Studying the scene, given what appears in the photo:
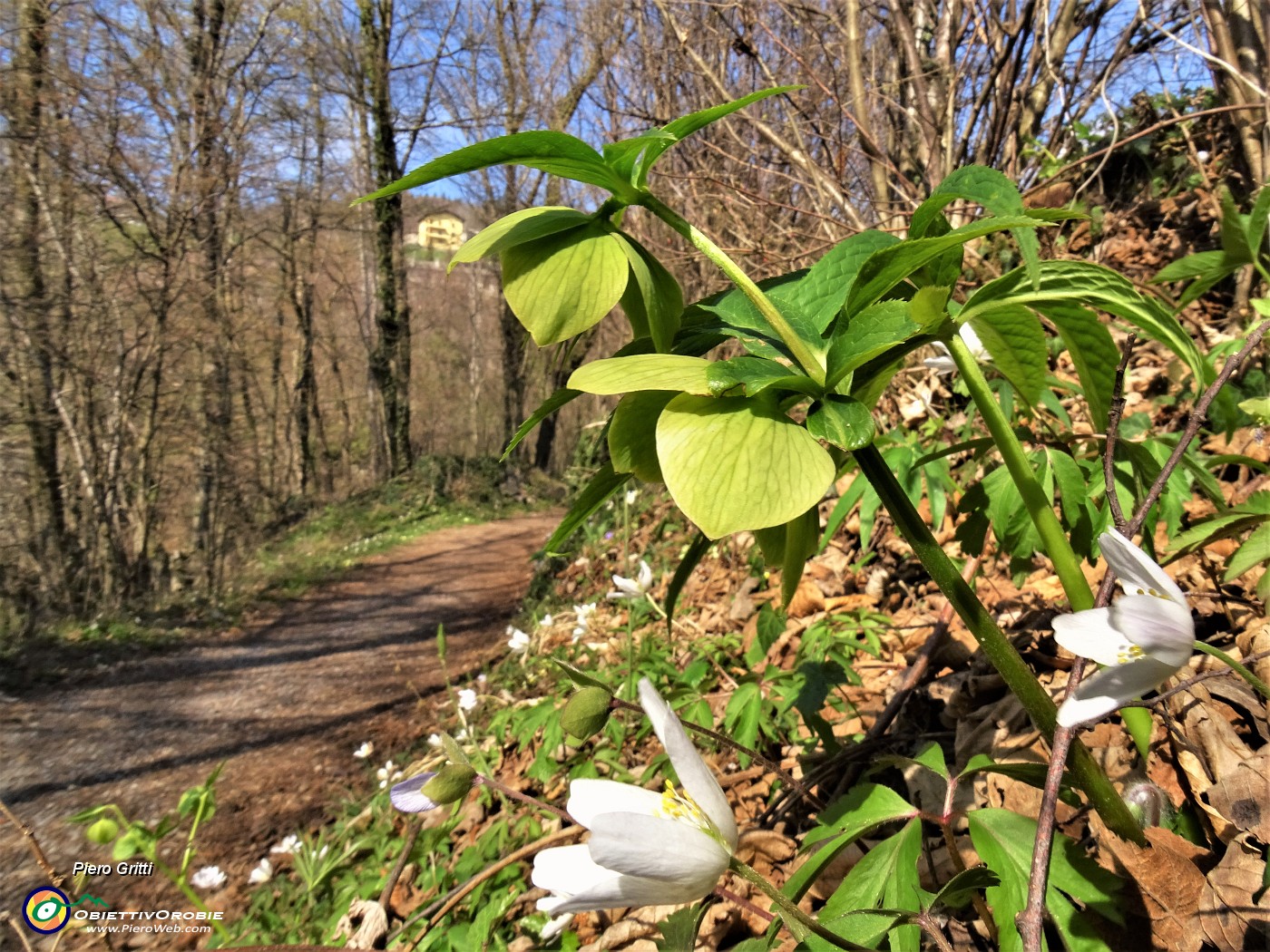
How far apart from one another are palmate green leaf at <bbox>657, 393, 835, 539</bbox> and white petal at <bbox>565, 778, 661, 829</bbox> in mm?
224

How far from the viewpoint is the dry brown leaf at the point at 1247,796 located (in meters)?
0.65

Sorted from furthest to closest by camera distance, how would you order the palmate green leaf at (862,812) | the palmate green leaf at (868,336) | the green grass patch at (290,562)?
the green grass patch at (290,562), the palmate green leaf at (862,812), the palmate green leaf at (868,336)

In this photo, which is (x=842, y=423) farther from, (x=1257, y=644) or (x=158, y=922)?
(x=158, y=922)

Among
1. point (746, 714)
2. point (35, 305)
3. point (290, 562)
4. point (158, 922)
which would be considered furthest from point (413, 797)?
point (290, 562)

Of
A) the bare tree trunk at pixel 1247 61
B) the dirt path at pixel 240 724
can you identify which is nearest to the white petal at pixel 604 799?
the bare tree trunk at pixel 1247 61

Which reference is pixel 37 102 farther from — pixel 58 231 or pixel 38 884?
pixel 38 884

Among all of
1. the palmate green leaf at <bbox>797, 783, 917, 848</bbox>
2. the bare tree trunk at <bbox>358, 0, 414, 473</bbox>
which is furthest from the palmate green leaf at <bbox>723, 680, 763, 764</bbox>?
the bare tree trunk at <bbox>358, 0, 414, 473</bbox>

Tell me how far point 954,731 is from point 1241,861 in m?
0.44

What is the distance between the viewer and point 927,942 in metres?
0.73

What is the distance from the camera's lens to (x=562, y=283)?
1.69 ft

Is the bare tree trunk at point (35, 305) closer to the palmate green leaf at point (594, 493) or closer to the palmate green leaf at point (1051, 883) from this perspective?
the palmate green leaf at point (594, 493)

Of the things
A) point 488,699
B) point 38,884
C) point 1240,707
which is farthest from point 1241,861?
point 38,884

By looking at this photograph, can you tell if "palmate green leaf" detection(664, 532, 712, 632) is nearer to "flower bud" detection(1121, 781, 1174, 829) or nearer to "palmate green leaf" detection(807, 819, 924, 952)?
"palmate green leaf" detection(807, 819, 924, 952)

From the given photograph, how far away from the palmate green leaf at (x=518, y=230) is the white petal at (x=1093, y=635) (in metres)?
0.44
